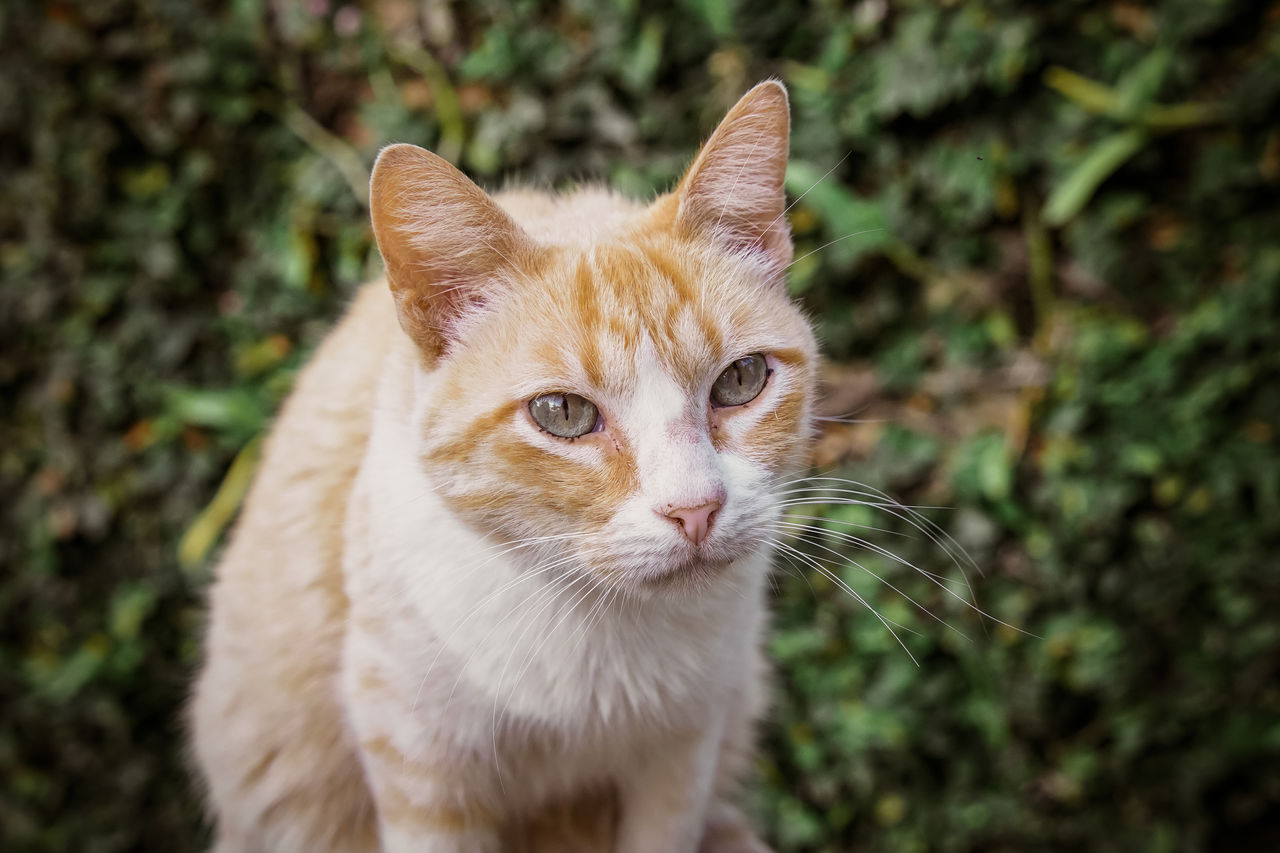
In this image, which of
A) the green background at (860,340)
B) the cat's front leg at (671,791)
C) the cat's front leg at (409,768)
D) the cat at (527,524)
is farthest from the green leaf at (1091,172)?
the cat's front leg at (409,768)

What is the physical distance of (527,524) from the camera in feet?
3.27

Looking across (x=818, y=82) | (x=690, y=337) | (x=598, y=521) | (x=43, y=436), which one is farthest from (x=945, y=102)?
(x=43, y=436)

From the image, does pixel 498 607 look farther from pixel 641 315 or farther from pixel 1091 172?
pixel 1091 172

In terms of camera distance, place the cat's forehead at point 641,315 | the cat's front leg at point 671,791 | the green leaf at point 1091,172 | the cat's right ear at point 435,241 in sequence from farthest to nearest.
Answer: the green leaf at point 1091,172
the cat's front leg at point 671,791
the cat's forehead at point 641,315
the cat's right ear at point 435,241

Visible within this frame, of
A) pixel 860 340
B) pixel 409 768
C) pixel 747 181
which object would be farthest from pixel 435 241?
pixel 860 340

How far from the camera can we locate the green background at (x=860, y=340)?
1.92 metres

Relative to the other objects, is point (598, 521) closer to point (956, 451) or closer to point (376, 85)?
point (956, 451)

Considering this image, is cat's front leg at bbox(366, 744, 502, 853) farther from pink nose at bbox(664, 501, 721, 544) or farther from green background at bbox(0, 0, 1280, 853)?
green background at bbox(0, 0, 1280, 853)

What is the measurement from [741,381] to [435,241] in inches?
13.9

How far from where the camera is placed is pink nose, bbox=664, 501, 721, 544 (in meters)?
0.91

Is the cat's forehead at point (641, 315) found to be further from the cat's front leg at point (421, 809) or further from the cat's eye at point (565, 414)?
the cat's front leg at point (421, 809)

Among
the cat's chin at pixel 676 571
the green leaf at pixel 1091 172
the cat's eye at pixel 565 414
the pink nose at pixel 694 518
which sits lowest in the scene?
the cat's chin at pixel 676 571

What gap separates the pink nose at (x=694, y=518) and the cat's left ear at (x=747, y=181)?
328 millimetres

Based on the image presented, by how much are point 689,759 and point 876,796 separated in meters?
1.21
